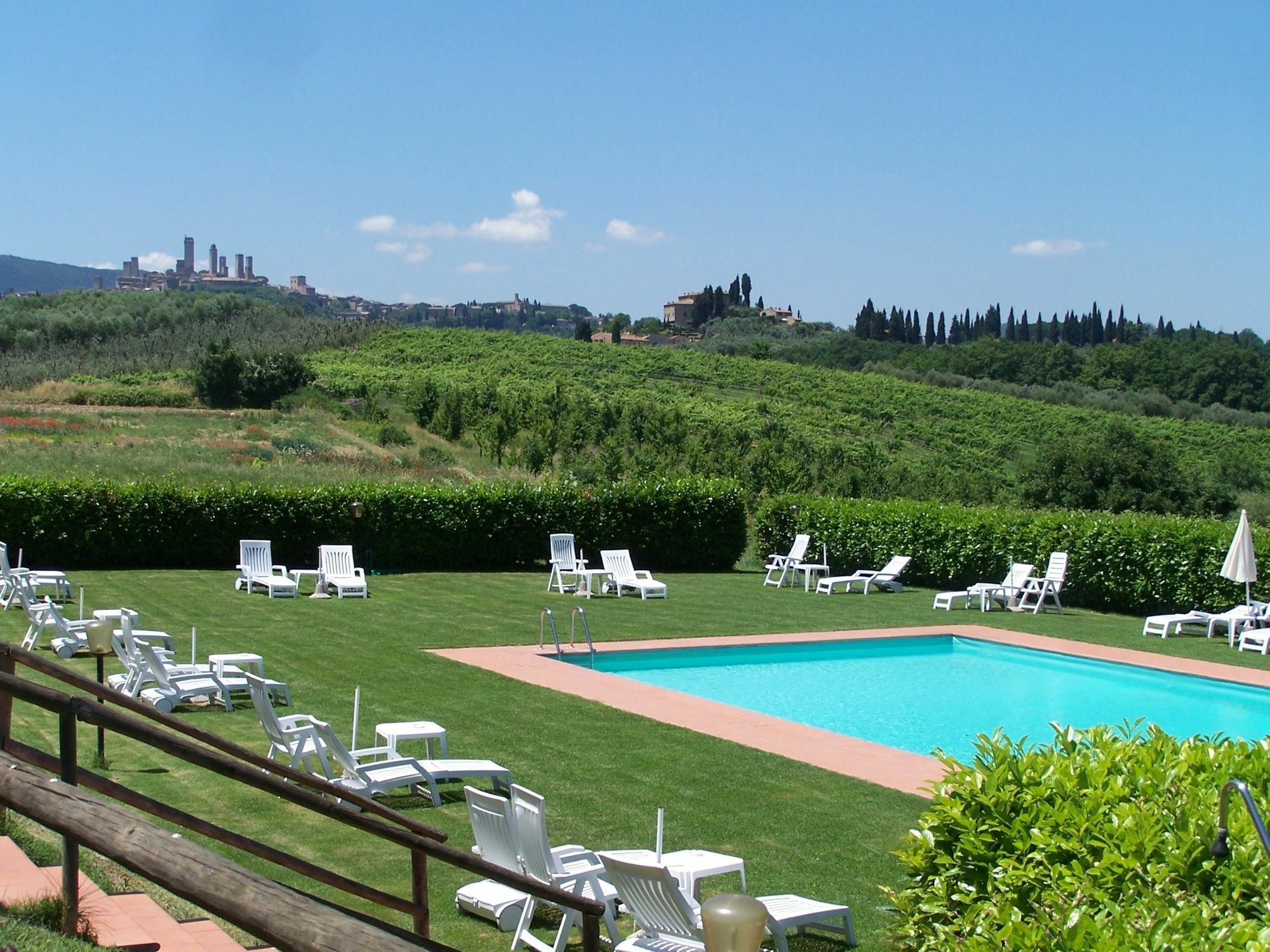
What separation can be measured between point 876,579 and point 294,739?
15271mm

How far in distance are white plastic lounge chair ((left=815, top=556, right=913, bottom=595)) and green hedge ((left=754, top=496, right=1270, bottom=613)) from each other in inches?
30.1

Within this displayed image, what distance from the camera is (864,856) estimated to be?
23.7ft

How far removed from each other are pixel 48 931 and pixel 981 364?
87.1 metres

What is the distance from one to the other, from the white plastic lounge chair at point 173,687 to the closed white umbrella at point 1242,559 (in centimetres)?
1298

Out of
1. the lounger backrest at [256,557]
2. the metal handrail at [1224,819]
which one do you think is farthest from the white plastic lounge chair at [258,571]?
the metal handrail at [1224,819]

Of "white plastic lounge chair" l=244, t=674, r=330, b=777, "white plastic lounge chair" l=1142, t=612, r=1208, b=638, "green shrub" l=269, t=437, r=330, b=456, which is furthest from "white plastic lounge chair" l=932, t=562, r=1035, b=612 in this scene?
"green shrub" l=269, t=437, r=330, b=456

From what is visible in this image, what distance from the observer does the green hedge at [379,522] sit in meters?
20.4

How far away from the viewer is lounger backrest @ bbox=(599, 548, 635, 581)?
67.4 feet

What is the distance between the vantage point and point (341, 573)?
748 inches

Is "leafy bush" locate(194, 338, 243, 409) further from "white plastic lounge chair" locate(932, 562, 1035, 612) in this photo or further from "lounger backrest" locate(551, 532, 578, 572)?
"white plastic lounge chair" locate(932, 562, 1035, 612)

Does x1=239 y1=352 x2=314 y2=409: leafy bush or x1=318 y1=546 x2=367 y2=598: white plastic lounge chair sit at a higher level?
x1=239 y1=352 x2=314 y2=409: leafy bush

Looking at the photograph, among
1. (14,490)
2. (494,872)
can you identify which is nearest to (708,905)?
(494,872)

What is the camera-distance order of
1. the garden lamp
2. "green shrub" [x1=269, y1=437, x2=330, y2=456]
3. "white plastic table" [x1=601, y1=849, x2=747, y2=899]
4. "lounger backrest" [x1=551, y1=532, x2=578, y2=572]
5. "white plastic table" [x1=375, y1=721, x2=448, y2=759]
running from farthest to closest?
1. "green shrub" [x1=269, y1=437, x2=330, y2=456]
2. "lounger backrest" [x1=551, y1=532, x2=578, y2=572]
3. "white plastic table" [x1=375, y1=721, x2=448, y2=759]
4. "white plastic table" [x1=601, y1=849, x2=747, y2=899]
5. the garden lamp

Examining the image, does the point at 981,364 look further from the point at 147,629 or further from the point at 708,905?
the point at 708,905
